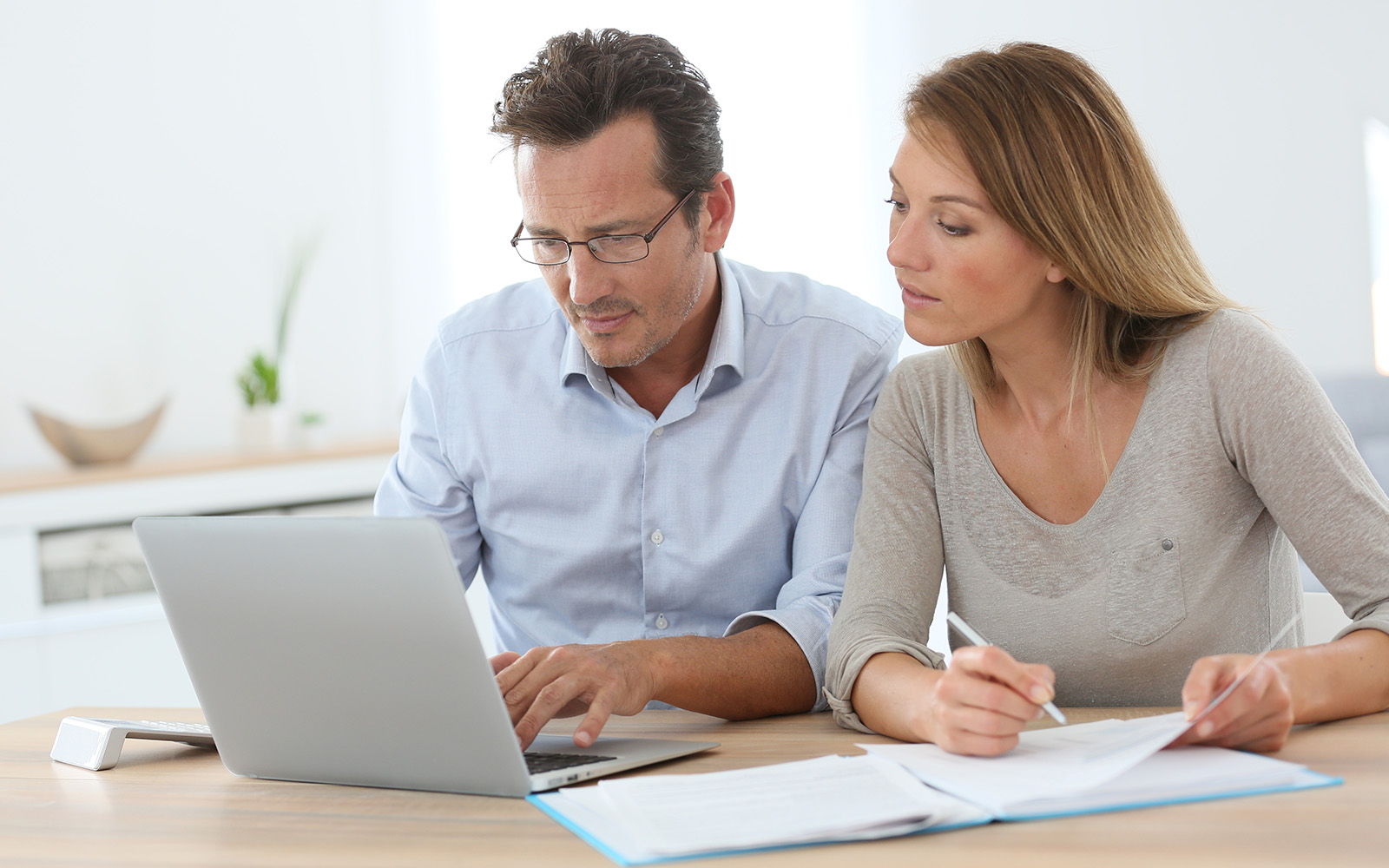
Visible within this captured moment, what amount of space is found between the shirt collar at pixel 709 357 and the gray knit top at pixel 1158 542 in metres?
0.30

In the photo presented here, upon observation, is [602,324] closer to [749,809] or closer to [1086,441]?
[1086,441]

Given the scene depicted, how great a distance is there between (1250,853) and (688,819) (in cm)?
37

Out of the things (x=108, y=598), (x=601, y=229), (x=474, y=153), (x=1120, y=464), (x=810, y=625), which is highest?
(x=474, y=153)

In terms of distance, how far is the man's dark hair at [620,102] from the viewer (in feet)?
5.25

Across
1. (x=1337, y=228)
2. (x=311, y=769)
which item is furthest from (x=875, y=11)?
(x=311, y=769)

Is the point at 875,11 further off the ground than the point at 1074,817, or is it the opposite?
the point at 875,11

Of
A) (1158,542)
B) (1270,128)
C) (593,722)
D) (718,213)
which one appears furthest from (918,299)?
(1270,128)

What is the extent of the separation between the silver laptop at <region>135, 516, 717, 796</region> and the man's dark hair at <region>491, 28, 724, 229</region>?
0.75 m

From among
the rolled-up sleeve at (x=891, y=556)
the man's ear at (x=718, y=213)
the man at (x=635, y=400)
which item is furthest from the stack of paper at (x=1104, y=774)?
the man's ear at (x=718, y=213)

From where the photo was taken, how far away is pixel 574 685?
116 cm

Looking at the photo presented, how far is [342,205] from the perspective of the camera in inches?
153

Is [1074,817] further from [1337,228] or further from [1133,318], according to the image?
[1337,228]

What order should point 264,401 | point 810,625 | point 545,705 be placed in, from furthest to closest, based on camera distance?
point 264,401, point 810,625, point 545,705

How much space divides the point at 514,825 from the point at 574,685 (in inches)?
8.8
